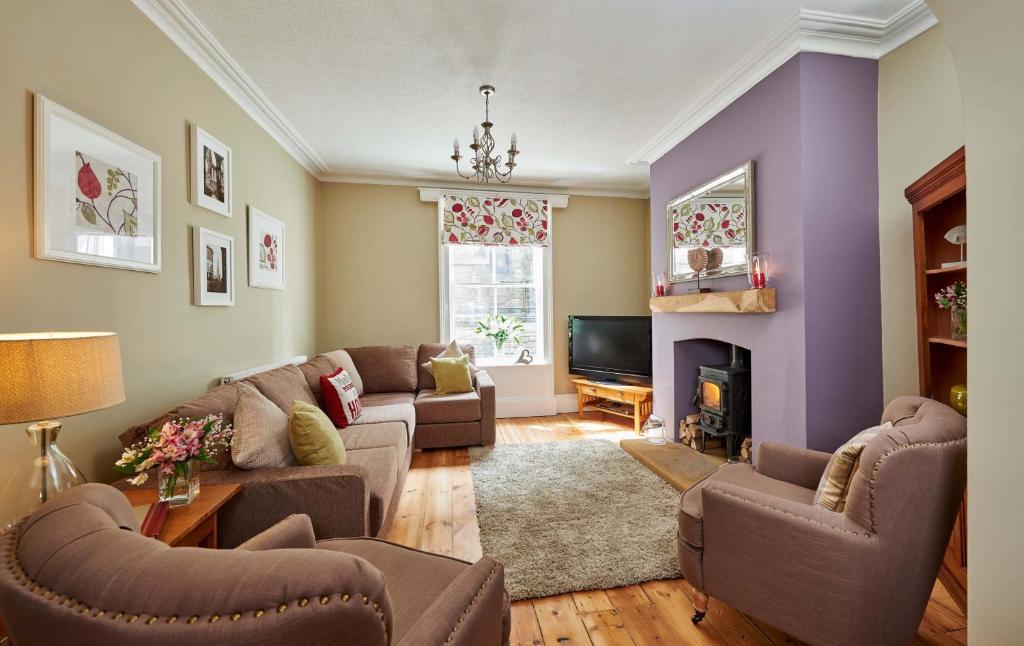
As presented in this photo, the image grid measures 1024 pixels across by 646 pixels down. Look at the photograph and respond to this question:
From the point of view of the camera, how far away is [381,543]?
4.94 feet

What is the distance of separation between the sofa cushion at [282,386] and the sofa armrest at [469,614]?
4.87 feet

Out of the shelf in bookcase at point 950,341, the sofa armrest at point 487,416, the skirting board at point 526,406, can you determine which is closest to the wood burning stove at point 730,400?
the shelf in bookcase at point 950,341

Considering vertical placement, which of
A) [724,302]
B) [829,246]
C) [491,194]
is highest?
[491,194]

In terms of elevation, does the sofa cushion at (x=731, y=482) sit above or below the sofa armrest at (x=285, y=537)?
below

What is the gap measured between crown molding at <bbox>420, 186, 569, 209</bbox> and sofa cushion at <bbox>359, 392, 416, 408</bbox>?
7.17 feet

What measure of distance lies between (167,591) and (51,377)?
106 centimetres

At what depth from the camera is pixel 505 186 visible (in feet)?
17.0

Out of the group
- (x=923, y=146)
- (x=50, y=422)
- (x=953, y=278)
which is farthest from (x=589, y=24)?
(x=50, y=422)

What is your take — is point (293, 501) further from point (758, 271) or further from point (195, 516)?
point (758, 271)

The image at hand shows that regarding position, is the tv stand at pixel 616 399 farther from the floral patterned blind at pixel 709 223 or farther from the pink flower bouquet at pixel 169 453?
the pink flower bouquet at pixel 169 453

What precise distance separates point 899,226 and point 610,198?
11.1ft

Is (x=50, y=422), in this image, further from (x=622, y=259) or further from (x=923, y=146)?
(x=622, y=259)

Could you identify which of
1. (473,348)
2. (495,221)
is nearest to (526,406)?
(473,348)

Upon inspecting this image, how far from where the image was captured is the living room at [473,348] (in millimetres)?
1002
